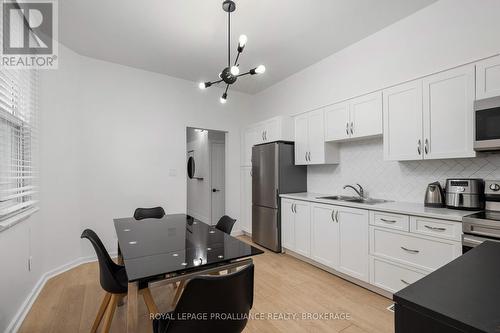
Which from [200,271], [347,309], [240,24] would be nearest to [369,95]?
[240,24]

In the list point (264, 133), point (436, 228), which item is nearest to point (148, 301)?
point (436, 228)

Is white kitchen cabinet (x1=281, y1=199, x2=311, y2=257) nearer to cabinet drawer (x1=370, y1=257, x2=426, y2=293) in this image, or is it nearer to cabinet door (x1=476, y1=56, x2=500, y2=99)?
cabinet drawer (x1=370, y1=257, x2=426, y2=293)

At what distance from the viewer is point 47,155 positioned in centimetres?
290

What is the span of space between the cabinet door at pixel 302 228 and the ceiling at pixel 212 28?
223 centimetres

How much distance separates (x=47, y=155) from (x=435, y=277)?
3827mm

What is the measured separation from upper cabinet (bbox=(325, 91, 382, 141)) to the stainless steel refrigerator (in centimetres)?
80

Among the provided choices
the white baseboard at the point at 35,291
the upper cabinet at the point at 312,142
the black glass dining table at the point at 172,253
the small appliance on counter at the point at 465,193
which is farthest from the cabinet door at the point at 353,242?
the white baseboard at the point at 35,291

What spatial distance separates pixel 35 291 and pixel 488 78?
477 cm

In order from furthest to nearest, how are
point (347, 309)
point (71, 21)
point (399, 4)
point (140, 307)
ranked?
1. point (71, 21)
2. point (399, 4)
3. point (347, 309)
4. point (140, 307)

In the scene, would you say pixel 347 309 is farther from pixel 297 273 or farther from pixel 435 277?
pixel 435 277

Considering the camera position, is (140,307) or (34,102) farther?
(34,102)

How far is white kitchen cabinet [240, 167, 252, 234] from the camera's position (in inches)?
184

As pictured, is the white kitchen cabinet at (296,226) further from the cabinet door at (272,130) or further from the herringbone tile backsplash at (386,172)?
the cabinet door at (272,130)

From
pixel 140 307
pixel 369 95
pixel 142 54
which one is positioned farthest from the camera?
pixel 142 54
